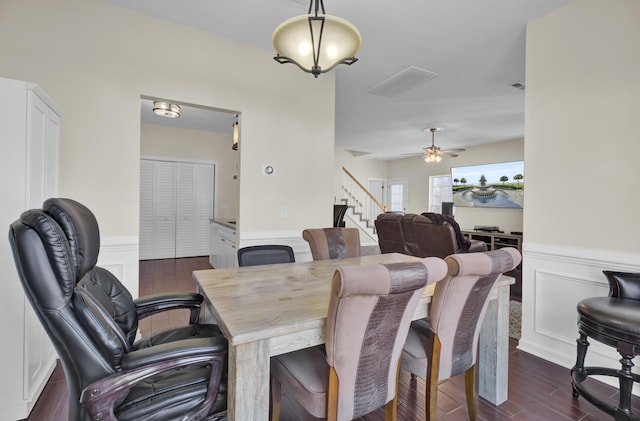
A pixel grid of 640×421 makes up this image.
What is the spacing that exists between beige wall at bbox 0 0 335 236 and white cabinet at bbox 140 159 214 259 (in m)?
3.66

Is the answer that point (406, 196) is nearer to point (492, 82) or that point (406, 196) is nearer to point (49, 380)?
point (492, 82)

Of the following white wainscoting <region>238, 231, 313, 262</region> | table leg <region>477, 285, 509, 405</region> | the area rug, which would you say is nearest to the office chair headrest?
white wainscoting <region>238, 231, 313, 262</region>

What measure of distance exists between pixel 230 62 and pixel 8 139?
6.14ft

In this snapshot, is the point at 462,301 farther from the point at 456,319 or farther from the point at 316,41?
the point at 316,41

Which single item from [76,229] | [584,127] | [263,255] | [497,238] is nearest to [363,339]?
[76,229]

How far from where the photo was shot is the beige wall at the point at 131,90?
224 centimetres

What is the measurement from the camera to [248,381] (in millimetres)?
1050

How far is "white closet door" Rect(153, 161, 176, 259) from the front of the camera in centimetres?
584

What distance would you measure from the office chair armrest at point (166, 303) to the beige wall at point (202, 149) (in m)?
4.44

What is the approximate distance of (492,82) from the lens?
3.73 metres

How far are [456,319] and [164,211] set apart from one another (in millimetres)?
5878

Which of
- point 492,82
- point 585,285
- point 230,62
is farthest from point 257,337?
point 492,82

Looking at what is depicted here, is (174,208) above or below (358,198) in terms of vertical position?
below

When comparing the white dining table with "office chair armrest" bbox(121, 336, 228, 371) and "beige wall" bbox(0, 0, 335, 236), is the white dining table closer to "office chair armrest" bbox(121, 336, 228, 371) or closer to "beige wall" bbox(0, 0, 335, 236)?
"office chair armrest" bbox(121, 336, 228, 371)
